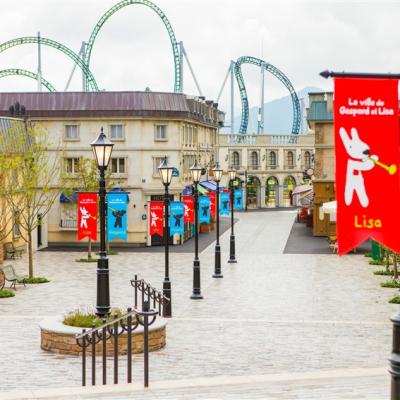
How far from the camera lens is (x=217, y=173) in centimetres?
3862

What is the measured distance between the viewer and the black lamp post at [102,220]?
17.9 metres

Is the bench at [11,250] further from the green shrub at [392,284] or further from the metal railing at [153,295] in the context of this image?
the green shrub at [392,284]

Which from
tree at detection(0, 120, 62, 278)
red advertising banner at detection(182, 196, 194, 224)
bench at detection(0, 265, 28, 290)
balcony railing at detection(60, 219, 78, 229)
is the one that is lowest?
bench at detection(0, 265, 28, 290)

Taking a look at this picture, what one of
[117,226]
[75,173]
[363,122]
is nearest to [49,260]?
[117,226]

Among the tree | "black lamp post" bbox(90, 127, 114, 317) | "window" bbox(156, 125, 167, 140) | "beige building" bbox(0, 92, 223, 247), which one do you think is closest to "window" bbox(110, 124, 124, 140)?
"beige building" bbox(0, 92, 223, 247)

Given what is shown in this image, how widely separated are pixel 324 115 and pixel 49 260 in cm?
2129

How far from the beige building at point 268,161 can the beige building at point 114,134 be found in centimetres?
4035

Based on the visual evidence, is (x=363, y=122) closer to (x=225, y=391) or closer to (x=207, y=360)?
(x=225, y=391)

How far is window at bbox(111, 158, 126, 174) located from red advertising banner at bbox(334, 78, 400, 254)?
45.1 metres

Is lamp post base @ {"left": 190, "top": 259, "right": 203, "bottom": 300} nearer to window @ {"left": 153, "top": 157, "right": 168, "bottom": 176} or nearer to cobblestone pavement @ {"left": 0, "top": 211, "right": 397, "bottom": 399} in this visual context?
cobblestone pavement @ {"left": 0, "top": 211, "right": 397, "bottom": 399}

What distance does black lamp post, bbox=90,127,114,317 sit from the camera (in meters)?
17.9

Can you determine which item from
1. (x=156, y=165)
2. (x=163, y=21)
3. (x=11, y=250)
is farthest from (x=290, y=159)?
(x=11, y=250)

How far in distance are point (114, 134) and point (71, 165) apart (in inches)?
132

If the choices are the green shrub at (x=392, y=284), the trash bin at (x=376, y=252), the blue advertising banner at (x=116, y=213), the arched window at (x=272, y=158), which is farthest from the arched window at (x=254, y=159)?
the green shrub at (x=392, y=284)
